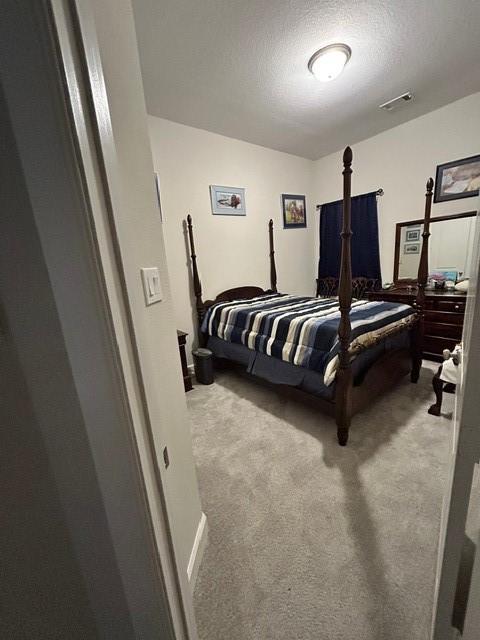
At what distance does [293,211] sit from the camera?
3945mm

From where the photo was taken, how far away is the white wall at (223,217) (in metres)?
2.79

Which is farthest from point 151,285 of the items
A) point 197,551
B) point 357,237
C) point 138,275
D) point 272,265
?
point 357,237

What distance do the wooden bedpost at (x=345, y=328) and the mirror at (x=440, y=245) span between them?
6.93 ft

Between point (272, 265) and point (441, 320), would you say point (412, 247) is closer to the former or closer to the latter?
point (441, 320)

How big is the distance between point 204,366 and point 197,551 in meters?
1.76

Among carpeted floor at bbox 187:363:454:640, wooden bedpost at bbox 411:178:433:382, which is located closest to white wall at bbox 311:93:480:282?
wooden bedpost at bbox 411:178:433:382

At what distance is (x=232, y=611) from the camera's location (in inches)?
36.8

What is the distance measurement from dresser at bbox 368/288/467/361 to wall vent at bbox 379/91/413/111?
6.60 ft

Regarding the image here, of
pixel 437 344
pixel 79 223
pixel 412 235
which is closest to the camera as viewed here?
pixel 79 223

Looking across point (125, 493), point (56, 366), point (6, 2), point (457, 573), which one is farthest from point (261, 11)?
point (457, 573)

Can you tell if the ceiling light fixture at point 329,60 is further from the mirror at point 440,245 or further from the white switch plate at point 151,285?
the white switch plate at point 151,285

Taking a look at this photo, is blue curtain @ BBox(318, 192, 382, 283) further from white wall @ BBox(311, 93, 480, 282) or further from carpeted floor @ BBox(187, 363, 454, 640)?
carpeted floor @ BBox(187, 363, 454, 640)

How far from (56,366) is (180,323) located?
262 cm

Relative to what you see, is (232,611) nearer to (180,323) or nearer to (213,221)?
(180,323)
